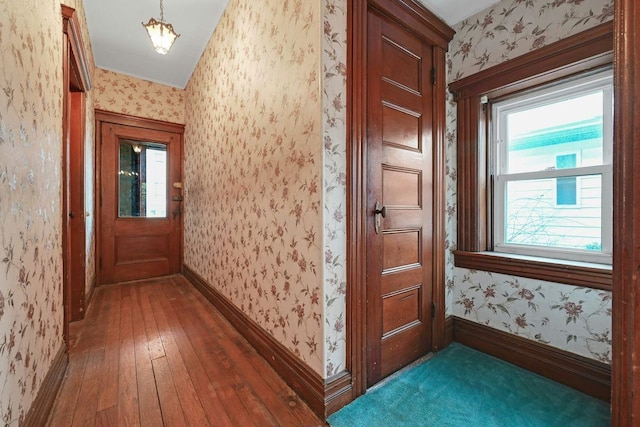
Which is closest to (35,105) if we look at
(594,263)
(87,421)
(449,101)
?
(87,421)

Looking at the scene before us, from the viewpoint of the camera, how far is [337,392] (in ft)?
4.25

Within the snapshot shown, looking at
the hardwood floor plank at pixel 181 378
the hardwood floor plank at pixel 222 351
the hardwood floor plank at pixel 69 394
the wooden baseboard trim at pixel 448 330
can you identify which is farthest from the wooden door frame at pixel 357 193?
the hardwood floor plank at pixel 69 394

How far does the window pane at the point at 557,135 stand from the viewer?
5.16ft

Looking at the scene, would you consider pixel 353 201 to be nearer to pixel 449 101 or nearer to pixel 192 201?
pixel 449 101

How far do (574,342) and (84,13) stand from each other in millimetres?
4389

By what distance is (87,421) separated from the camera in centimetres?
121

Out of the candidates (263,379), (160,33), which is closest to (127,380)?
(263,379)

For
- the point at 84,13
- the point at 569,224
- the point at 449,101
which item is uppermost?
the point at 84,13

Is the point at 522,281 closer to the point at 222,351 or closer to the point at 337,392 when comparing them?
the point at 337,392

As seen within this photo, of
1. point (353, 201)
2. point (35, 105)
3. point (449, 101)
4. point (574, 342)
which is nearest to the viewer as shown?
point (35, 105)

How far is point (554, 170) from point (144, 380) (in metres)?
2.72

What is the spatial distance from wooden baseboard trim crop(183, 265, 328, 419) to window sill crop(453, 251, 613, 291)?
52.9 inches

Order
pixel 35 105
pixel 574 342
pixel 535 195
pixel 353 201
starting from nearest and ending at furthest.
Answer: pixel 35 105
pixel 353 201
pixel 574 342
pixel 535 195

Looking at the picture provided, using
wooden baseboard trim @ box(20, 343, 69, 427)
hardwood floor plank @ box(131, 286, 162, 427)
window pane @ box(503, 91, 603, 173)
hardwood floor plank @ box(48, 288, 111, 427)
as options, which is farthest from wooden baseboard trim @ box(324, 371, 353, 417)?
window pane @ box(503, 91, 603, 173)
